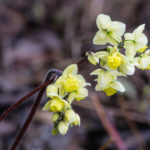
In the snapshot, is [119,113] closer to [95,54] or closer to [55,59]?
[55,59]

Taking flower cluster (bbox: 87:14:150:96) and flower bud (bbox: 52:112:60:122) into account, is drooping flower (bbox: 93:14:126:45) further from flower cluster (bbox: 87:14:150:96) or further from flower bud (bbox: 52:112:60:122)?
flower bud (bbox: 52:112:60:122)

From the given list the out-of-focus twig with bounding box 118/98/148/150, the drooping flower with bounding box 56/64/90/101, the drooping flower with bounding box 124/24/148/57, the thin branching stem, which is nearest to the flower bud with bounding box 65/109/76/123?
the drooping flower with bounding box 56/64/90/101

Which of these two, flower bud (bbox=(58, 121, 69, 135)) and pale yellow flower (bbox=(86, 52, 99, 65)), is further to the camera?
flower bud (bbox=(58, 121, 69, 135))

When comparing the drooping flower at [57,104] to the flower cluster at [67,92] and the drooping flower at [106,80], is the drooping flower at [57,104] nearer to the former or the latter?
the flower cluster at [67,92]

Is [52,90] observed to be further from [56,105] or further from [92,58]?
[92,58]

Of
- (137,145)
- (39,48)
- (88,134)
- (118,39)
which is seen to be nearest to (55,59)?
(39,48)

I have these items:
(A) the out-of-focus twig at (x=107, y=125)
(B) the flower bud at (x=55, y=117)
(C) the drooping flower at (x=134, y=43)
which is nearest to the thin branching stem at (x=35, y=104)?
(B) the flower bud at (x=55, y=117)
